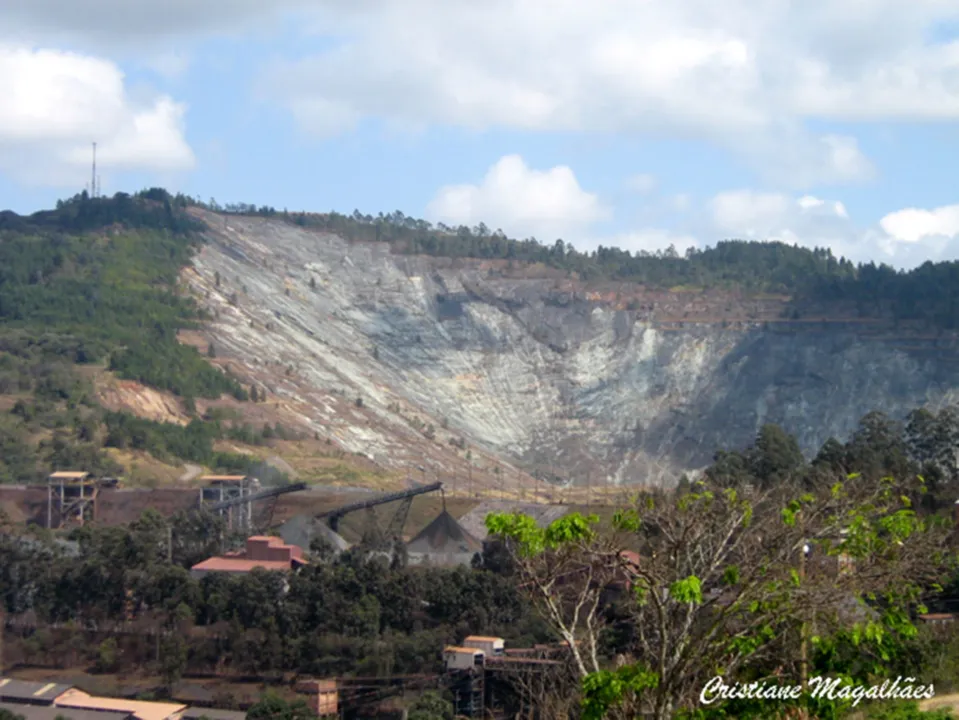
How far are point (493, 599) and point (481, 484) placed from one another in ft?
130

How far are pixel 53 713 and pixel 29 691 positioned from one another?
6.85 feet

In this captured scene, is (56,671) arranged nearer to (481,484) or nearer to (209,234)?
(481,484)

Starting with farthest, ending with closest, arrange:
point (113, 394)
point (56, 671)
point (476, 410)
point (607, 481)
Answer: point (476, 410) → point (607, 481) → point (113, 394) → point (56, 671)

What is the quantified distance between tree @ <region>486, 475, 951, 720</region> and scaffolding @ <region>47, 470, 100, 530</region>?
158 ft

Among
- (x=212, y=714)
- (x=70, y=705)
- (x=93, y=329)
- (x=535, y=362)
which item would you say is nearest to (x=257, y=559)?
(x=70, y=705)

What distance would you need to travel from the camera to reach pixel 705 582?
10.3 m

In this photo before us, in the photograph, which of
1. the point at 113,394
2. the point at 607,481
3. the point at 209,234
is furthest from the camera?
the point at 209,234

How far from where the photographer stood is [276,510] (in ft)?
191

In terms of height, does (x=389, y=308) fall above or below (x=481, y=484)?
above

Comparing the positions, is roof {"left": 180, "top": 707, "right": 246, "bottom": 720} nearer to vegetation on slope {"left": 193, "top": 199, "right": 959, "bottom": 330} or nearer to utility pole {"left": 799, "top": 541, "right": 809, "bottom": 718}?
utility pole {"left": 799, "top": 541, "right": 809, "bottom": 718}

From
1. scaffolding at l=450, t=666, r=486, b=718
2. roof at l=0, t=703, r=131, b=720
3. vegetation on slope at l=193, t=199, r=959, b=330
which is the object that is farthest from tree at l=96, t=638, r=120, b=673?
vegetation on slope at l=193, t=199, r=959, b=330

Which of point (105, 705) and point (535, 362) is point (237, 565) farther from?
point (535, 362)

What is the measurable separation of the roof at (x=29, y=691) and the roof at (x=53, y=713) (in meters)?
0.39

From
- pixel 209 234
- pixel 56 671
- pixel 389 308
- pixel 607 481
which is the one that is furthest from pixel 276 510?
pixel 209 234
